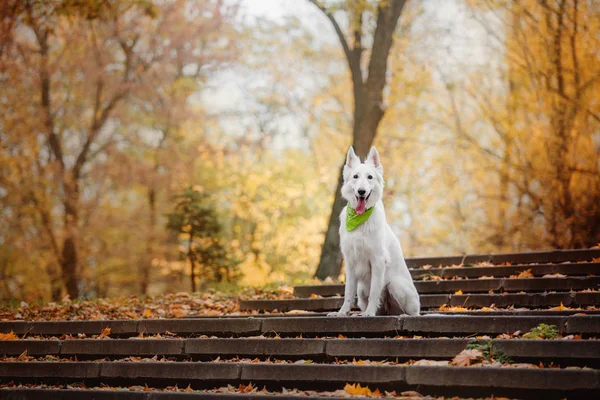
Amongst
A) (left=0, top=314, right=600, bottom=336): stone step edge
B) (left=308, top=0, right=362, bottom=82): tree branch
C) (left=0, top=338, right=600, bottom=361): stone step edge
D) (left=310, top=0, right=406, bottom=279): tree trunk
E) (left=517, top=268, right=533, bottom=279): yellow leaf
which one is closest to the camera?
(left=0, top=338, right=600, bottom=361): stone step edge

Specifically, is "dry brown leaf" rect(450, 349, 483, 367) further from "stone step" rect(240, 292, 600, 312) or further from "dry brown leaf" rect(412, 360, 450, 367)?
"stone step" rect(240, 292, 600, 312)

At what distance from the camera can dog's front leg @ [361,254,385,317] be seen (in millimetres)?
6863

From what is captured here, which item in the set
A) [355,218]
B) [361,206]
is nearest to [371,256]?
[355,218]

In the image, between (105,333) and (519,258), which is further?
(519,258)

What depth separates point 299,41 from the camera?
24.7 metres

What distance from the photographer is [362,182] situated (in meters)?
7.01

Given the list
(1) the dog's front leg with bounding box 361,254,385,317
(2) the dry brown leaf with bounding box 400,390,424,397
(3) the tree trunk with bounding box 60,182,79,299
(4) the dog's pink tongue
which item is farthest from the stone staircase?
(3) the tree trunk with bounding box 60,182,79,299

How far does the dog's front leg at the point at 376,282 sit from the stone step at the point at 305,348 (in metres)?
0.80

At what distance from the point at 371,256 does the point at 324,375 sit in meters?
1.64

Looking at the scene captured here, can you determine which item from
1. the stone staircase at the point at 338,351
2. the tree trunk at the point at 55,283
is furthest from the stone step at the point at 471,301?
the tree trunk at the point at 55,283

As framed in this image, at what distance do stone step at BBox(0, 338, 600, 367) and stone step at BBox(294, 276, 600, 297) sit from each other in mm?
3135

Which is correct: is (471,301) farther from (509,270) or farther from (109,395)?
(109,395)

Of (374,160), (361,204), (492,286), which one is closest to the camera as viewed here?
(361,204)

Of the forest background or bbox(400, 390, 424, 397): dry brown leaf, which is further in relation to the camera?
the forest background
